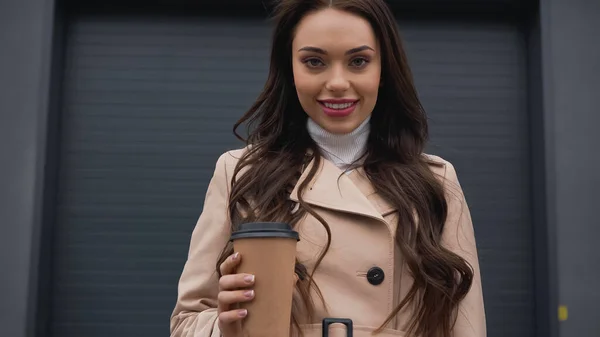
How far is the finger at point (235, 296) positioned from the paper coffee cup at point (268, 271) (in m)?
0.02

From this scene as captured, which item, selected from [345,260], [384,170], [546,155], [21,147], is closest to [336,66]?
[384,170]

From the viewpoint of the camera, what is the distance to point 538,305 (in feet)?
13.9

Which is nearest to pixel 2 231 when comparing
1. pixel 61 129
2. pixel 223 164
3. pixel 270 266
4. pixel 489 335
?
pixel 61 129

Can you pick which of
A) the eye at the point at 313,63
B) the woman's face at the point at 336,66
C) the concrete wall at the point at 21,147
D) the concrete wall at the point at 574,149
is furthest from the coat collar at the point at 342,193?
the concrete wall at the point at 21,147

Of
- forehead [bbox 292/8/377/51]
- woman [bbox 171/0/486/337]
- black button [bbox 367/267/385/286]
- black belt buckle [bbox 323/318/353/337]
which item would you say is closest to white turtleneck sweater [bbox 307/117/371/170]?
woman [bbox 171/0/486/337]

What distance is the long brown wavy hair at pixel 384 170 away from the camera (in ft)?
7.04

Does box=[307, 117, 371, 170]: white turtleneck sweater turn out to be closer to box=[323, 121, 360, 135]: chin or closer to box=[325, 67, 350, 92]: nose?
box=[323, 121, 360, 135]: chin

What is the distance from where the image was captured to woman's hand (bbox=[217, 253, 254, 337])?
174 cm

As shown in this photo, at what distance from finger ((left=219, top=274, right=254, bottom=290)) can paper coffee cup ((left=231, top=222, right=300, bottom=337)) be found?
2 centimetres

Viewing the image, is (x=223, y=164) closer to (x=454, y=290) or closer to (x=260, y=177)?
(x=260, y=177)

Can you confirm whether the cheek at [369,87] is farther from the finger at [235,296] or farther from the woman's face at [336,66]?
the finger at [235,296]

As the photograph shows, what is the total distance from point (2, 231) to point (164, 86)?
1.10 metres

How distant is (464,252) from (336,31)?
2.18ft

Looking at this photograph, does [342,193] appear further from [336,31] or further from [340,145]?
[336,31]
